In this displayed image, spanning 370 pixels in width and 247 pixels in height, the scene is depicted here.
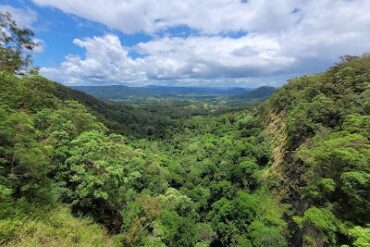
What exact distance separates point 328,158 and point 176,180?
2878cm

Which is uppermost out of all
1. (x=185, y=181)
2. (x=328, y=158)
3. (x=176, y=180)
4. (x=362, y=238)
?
(x=328, y=158)

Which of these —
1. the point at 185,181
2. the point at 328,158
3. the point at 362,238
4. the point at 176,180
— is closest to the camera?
the point at 362,238

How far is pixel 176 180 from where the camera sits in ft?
158

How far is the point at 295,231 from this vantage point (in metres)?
30.1

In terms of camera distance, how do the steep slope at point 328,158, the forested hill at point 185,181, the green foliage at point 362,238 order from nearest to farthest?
1. the forested hill at point 185,181
2. the green foliage at point 362,238
3. the steep slope at point 328,158

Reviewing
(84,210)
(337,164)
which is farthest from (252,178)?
(84,210)

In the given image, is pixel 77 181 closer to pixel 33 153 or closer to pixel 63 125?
pixel 33 153

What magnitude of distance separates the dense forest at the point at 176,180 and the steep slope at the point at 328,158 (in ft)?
0.37

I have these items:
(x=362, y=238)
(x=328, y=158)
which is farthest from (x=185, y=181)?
(x=362, y=238)

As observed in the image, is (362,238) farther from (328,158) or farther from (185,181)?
(185,181)

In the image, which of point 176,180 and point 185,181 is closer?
point 176,180

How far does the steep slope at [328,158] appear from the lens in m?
20.2

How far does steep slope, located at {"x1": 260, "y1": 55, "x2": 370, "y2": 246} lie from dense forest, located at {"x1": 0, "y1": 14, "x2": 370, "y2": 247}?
0.11 meters

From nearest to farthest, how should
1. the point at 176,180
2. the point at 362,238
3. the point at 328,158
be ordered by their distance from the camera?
the point at 362,238
the point at 328,158
the point at 176,180
